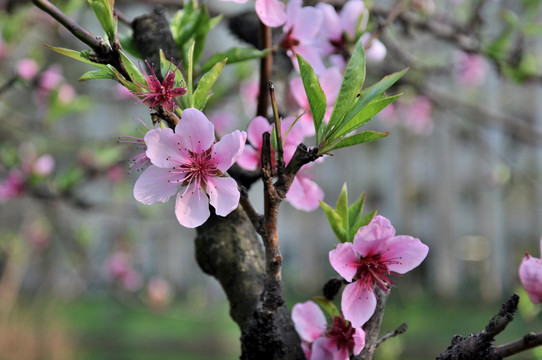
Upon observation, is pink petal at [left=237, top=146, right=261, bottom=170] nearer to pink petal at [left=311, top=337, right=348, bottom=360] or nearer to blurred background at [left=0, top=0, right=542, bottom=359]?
pink petal at [left=311, top=337, right=348, bottom=360]

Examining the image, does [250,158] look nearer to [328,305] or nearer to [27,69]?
[328,305]

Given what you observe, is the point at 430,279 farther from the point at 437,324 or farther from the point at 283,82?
the point at 283,82

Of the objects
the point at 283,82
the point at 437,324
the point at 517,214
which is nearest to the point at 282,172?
the point at 283,82

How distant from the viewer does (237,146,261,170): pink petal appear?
0.55 meters

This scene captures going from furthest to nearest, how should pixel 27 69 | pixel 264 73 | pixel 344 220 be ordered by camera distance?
pixel 27 69 < pixel 264 73 < pixel 344 220

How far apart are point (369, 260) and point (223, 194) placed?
0.45 feet

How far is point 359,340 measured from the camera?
1.48 feet

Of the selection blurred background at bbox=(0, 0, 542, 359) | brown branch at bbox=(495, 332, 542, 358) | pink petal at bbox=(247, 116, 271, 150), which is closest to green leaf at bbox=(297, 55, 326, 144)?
pink petal at bbox=(247, 116, 271, 150)

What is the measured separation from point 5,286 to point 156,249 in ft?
7.55

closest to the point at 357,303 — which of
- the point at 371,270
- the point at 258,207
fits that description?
the point at 371,270

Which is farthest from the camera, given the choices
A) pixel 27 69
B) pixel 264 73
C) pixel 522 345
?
pixel 27 69

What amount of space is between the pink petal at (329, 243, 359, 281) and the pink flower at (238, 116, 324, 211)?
10cm

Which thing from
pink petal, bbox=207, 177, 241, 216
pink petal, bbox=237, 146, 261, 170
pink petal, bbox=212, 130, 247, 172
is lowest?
Result: pink petal, bbox=207, 177, 241, 216

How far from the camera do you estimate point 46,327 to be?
3.59 m
